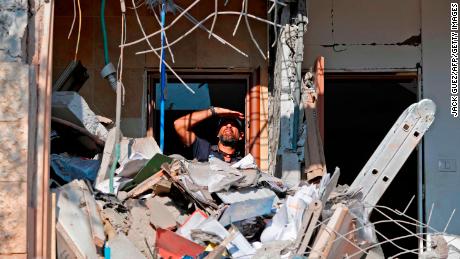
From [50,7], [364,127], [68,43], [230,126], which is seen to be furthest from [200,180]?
[364,127]

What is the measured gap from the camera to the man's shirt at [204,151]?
26.3 feet

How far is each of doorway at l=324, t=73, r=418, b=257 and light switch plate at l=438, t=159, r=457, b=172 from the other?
880mm

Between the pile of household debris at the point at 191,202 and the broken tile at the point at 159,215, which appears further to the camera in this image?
the broken tile at the point at 159,215

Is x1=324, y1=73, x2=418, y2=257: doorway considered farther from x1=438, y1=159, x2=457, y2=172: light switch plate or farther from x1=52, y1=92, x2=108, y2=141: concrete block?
x1=52, y1=92, x2=108, y2=141: concrete block

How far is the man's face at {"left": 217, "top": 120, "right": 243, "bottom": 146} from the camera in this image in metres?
7.98

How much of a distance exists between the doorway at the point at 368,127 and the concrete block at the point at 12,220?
15.5 ft

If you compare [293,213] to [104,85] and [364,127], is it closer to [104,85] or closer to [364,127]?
[104,85]

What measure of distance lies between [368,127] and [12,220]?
9.09m

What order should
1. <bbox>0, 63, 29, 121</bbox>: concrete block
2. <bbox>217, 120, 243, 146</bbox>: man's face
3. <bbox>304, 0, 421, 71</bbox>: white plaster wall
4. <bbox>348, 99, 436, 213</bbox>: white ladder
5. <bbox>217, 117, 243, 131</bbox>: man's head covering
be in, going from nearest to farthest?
<bbox>0, 63, 29, 121</bbox>: concrete block < <bbox>348, 99, 436, 213</bbox>: white ladder < <bbox>217, 120, 243, 146</bbox>: man's face < <bbox>217, 117, 243, 131</bbox>: man's head covering < <bbox>304, 0, 421, 71</bbox>: white plaster wall

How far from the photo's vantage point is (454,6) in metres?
8.50

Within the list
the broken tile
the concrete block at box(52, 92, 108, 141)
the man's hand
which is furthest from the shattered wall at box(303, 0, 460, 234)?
the broken tile

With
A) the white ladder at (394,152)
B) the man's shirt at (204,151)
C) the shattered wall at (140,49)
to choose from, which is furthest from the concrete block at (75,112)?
the white ladder at (394,152)

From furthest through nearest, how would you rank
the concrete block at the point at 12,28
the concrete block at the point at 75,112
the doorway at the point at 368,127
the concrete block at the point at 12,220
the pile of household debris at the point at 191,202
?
the doorway at the point at 368,127 < the concrete block at the point at 75,112 < the pile of household debris at the point at 191,202 < the concrete block at the point at 12,28 < the concrete block at the point at 12,220

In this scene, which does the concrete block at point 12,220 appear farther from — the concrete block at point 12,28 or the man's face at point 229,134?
the man's face at point 229,134
